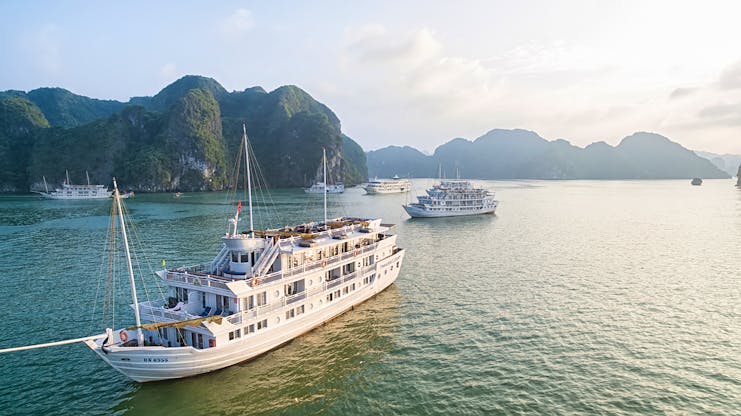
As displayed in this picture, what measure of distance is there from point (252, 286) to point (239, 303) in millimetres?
1172

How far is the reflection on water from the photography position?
18703 mm

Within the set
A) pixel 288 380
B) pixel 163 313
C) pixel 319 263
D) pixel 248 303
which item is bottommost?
pixel 288 380

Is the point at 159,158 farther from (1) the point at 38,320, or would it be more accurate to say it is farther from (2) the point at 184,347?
(2) the point at 184,347

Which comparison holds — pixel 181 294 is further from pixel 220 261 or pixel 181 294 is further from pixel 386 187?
pixel 386 187

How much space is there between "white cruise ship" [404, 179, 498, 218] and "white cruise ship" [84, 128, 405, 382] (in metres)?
59.1

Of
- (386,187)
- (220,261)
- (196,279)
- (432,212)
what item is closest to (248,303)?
(196,279)

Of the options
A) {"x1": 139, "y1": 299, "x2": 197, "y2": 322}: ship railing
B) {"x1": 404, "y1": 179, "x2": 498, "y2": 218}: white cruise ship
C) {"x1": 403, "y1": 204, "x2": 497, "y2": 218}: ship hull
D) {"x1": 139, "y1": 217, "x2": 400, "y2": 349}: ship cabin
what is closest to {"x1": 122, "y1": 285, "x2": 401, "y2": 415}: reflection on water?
{"x1": 139, "y1": 217, "x2": 400, "y2": 349}: ship cabin

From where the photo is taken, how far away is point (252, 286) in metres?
22.8

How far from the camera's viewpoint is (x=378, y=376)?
21.7 m

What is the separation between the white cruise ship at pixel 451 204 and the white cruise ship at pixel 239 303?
59142 millimetres

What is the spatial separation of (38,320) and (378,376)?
25468 millimetres

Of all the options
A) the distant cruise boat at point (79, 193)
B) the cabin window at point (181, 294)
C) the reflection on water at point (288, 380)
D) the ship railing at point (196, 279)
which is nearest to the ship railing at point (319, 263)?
the ship railing at point (196, 279)

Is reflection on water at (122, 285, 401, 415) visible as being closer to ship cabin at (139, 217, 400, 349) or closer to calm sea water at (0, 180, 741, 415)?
calm sea water at (0, 180, 741, 415)

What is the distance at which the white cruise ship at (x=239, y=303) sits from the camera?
19500 millimetres
